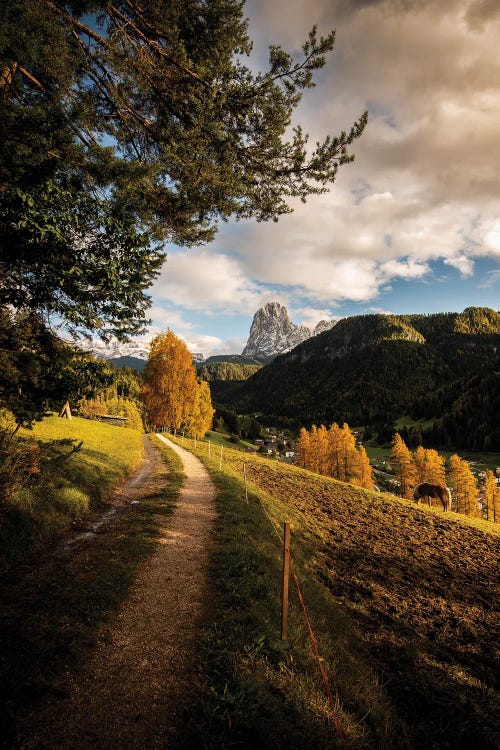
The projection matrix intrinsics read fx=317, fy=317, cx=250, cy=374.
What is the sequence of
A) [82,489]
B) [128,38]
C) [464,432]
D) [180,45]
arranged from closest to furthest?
1. [180,45]
2. [128,38]
3. [82,489]
4. [464,432]

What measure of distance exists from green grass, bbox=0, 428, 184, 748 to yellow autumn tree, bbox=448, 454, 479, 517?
181ft

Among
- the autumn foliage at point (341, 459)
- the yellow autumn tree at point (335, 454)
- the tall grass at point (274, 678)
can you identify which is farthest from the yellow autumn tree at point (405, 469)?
the tall grass at point (274, 678)

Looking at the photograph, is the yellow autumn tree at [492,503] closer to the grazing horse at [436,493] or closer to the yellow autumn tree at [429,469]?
the yellow autumn tree at [429,469]

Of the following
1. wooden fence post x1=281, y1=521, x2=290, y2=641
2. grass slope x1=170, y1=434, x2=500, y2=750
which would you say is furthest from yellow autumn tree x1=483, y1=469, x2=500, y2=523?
wooden fence post x1=281, y1=521, x2=290, y2=641

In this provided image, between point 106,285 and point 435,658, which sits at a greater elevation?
point 106,285

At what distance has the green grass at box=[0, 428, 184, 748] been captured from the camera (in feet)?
14.5

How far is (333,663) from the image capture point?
596 centimetres

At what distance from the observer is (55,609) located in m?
6.21

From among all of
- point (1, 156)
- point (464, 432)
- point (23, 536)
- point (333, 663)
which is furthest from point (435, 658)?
point (464, 432)

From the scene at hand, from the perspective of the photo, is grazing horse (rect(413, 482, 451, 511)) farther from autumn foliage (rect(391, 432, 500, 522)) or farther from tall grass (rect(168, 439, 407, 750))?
tall grass (rect(168, 439, 407, 750))

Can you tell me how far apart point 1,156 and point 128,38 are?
5.54 m

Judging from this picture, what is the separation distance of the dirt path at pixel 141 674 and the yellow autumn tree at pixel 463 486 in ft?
181

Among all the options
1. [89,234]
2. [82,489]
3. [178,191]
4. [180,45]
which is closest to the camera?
[89,234]

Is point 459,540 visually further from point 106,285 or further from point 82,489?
point 106,285
